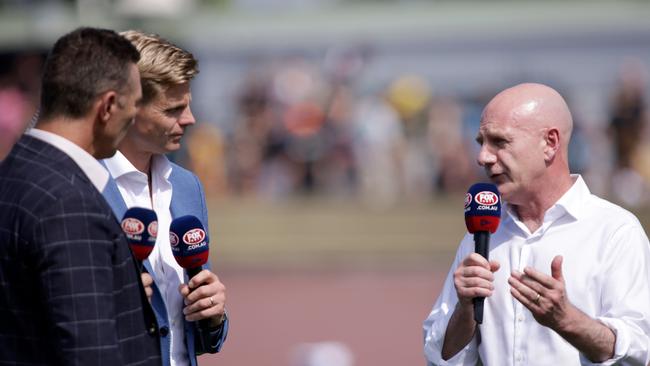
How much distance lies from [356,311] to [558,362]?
435 inches

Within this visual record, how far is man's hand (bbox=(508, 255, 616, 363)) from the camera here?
4148 millimetres

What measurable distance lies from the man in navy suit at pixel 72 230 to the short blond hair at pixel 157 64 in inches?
24.6

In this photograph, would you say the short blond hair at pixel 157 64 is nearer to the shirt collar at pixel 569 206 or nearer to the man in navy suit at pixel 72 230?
the man in navy suit at pixel 72 230

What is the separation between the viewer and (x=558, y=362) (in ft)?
14.8

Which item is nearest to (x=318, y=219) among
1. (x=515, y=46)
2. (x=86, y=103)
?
(x=515, y=46)

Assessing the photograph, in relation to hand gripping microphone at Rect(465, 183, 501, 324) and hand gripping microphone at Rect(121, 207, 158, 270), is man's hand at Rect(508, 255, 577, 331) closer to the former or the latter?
hand gripping microphone at Rect(465, 183, 501, 324)

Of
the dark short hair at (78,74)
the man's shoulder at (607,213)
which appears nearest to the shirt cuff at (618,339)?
the man's shoulder at (607,213)

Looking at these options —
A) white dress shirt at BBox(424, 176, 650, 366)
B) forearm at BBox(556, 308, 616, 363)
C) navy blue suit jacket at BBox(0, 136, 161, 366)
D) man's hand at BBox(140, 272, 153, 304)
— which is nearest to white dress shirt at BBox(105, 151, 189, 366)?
man's hand at BBox(140, 272, 153, 304)

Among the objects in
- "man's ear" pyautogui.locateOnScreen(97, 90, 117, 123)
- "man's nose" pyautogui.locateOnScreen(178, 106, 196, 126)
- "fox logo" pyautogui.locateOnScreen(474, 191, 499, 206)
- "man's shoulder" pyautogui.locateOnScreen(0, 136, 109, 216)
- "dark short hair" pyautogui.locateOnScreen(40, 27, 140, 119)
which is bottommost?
"fox logo" pyautogui.locateOnScreen(474, 191, 499, 206)

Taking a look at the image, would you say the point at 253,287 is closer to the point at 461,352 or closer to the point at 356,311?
the point at 356,311

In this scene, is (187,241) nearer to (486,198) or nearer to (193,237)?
(193,237)

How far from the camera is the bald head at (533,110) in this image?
4562 mm

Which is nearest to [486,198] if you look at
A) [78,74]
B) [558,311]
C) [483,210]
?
[483,210]

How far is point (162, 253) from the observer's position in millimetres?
4688
